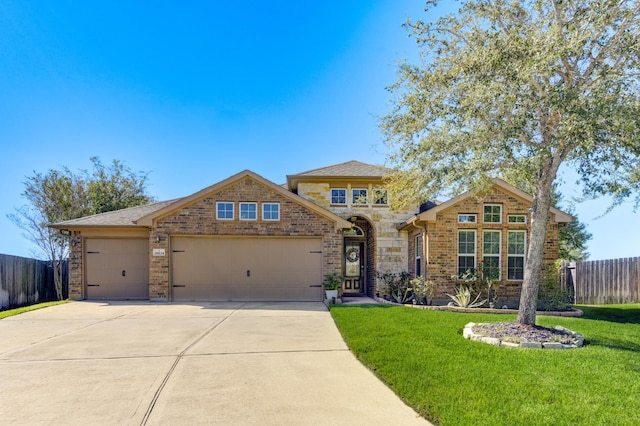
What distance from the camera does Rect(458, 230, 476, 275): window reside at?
1201 centimetres

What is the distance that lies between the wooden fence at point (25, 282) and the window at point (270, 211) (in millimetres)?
9344

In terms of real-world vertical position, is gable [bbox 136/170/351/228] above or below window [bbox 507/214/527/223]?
above

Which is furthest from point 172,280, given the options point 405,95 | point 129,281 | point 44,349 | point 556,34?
point 556,34

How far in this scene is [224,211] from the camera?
42.2 ft

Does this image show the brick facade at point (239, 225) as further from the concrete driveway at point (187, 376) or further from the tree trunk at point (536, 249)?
the tree trunk at point (536, 249)

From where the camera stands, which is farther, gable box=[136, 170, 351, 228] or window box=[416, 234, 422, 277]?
window box=[416, 234, 422, 277]

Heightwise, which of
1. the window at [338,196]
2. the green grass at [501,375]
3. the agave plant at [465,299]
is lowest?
the agave plant at [465,299]

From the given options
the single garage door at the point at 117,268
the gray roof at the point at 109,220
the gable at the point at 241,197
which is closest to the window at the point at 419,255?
the gable at the point at 241,197

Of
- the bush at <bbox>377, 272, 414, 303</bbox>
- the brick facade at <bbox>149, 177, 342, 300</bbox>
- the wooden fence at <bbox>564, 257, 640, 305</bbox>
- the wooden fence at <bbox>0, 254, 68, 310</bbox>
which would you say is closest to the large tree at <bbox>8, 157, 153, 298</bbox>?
the wooden fence at <bbox>0, 254, 68, 310</bbox>

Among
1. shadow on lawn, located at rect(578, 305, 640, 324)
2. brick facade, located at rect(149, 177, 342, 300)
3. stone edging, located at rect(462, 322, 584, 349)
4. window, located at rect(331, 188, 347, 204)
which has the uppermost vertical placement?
window, located at rect(331, 188, 347, 204)

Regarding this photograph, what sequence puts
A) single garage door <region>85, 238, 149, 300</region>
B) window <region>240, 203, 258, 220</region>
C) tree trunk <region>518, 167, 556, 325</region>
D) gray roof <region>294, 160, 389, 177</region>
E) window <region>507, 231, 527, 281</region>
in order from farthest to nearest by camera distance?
gray roof <region>294, 160, 389, 177</region>, single garage door <region>85, 238, 149, 300</region>, window <region>240, 203, 258, 220</region>, window <region>507, 231, 527, 281</region>, tree trunk <region>518, 167, 556, 325</region>

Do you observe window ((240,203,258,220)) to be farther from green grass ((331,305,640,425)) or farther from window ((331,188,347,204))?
green grass ((331,305,640,425))

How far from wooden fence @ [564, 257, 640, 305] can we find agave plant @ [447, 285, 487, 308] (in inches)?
225

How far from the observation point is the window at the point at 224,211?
1284cm
